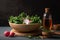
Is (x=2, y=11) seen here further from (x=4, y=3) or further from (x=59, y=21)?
(x=59, y=21)

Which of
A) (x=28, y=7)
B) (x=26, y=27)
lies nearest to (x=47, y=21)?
(x=26, y=27)

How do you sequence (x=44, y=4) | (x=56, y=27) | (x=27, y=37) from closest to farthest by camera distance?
(x=27, y=37) < (x=56, y=27) < (x=44, y=4)

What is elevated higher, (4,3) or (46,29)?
(4,3)

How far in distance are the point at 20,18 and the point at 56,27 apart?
0.39 metres

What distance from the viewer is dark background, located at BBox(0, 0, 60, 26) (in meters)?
2.18

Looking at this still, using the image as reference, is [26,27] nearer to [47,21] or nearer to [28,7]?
[47,21]

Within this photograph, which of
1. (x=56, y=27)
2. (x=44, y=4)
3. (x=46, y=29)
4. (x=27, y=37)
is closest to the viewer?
(x=27, y=37)

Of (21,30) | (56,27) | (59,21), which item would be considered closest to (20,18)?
(21,30)

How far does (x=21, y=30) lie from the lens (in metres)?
1.58

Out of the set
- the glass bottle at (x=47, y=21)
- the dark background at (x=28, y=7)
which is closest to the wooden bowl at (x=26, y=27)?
the glass bottle at (x=47, y=21)

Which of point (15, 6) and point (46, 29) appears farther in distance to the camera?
point (15, 6)

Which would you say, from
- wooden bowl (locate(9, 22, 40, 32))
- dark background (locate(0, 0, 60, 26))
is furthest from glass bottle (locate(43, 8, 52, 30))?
dark background (locate(0, 0, 60, 26))

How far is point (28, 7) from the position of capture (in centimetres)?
219

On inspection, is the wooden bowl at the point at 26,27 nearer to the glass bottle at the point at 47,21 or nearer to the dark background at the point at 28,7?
the glass bottle at the point at 47,21
